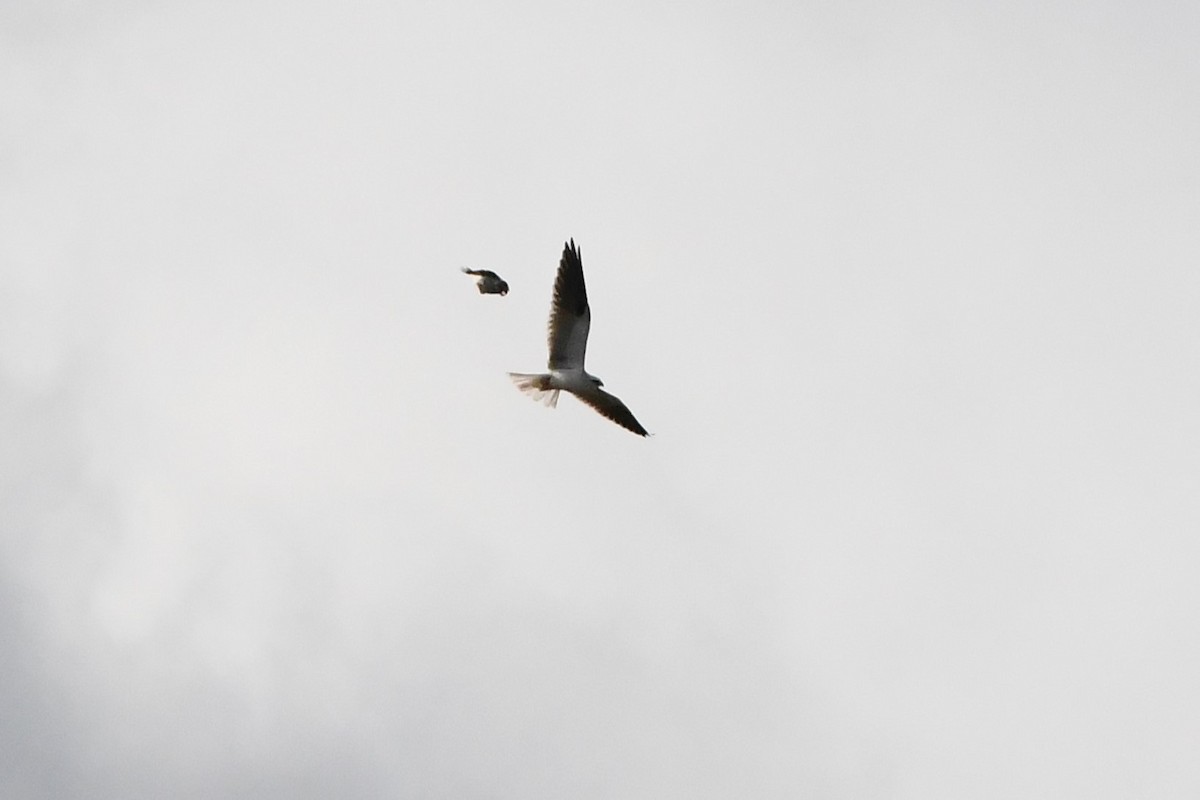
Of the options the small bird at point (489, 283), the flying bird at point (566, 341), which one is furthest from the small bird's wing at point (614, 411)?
the small bird at point (489, 283)

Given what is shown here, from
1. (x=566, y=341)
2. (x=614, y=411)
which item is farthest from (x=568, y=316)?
(x=614, y=411)

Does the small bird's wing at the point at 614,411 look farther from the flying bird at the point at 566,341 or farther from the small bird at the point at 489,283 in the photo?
the small bird at the point at 489,283

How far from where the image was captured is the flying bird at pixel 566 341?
99.7ft

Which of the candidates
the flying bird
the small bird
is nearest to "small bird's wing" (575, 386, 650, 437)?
the flying bird

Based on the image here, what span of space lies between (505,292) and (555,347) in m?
3.14

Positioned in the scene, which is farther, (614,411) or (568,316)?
(614,411)

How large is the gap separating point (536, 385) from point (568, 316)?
1.95 metres

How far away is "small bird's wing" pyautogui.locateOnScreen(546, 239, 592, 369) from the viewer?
1195 inches

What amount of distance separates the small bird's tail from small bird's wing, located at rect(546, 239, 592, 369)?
1.95 ft

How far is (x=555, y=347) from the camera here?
31.0m

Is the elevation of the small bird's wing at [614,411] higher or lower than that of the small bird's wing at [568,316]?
lower

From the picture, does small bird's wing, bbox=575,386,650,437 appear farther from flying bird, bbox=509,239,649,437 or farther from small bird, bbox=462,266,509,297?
small bird, bbox=462,266,509,297

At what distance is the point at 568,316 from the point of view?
30.8 metres

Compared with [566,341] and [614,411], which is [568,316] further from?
[614,411]
